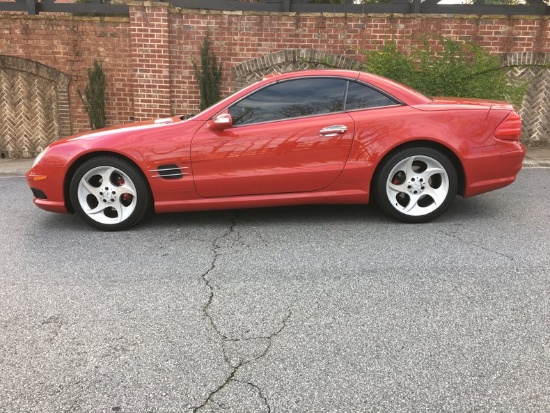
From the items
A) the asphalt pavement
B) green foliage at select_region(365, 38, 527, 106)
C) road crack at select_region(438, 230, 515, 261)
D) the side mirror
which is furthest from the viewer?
the asphalt pavement

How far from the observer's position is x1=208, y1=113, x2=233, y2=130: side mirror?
4.71 meters

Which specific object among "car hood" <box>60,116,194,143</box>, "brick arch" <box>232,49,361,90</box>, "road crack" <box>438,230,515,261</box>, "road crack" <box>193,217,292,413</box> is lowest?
"road crack" <box>193,217,292,413</box>

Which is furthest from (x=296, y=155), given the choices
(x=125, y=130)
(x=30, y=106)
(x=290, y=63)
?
(x=30, y=106)

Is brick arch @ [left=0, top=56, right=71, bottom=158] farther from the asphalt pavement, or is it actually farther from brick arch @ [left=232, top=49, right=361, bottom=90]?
brick arch @ [left=232, top=49, right=361, bottom=90]

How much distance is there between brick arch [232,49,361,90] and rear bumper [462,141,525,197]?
4868 millimetres

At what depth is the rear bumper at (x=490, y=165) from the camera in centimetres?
484

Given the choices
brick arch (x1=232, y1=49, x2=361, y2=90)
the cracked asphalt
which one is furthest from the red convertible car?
brick arch (x1=232, y1=49, x2=361, y2=90)

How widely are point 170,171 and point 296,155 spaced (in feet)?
3.96

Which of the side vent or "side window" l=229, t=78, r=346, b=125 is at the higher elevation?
"side window" l=229, t=78, r=346, b=125

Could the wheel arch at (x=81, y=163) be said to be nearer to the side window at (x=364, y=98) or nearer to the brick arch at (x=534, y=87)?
the side window at (x=364, y=98)

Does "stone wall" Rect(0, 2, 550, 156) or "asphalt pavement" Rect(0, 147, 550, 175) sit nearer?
"asphalt pavement" Rect(0, 147, 550, 175)

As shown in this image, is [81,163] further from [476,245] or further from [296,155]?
[476,245]

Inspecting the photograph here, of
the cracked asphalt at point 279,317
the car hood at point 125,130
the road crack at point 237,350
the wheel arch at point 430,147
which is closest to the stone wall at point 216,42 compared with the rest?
the car hood at point 125,130

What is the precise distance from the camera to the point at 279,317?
318 centimetres
